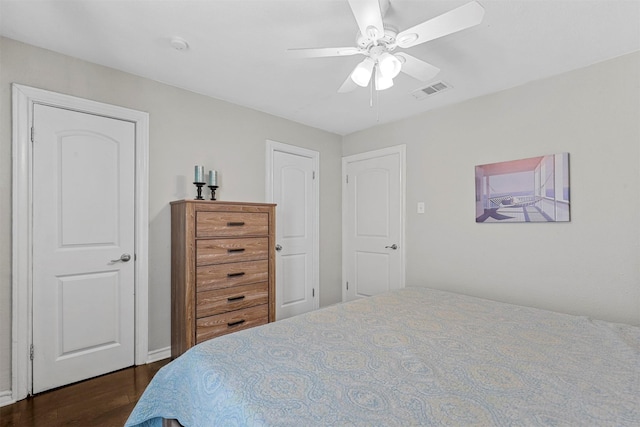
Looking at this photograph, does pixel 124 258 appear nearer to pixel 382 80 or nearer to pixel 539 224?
pixel 382 80

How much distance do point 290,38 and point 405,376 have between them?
1958 millimetres

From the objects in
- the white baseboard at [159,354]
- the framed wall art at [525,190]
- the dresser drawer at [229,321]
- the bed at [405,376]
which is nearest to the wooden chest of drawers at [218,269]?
the dresser drawer at [229,321]

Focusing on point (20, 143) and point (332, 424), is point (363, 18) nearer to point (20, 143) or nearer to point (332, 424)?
point (332, 424)

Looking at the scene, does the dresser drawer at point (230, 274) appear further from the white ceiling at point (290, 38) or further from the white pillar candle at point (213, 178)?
the white ceiling at point (290, 38)

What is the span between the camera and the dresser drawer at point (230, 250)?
95.3 inches

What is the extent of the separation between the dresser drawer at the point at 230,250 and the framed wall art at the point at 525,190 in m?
2.01

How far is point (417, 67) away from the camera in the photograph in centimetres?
183

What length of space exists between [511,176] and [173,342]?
3171mm

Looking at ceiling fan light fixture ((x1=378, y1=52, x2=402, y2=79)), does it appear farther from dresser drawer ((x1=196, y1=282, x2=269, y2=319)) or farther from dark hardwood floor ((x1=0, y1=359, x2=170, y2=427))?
dark hardwood floor ((x1=0, y1=359, x2=170, y2=427))

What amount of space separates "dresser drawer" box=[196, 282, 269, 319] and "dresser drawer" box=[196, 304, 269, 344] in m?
0.04

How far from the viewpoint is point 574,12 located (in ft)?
5.63

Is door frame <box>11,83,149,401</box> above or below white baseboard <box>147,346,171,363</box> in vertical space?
above

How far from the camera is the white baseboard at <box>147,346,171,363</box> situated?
254 centimetres

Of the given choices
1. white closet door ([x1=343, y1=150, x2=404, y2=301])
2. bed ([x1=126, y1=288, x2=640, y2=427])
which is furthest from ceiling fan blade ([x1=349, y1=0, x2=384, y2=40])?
white closet door ([x1=343, y1=150, x2=404, y2=301])
